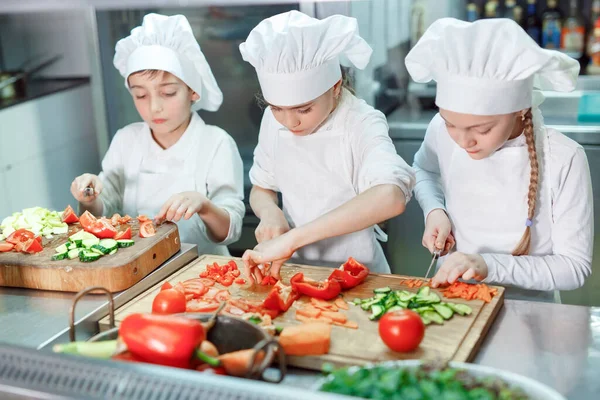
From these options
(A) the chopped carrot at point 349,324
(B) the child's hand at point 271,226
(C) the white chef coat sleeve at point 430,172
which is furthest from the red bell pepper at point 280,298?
(C) the white chef coat sleeve at point 430,172

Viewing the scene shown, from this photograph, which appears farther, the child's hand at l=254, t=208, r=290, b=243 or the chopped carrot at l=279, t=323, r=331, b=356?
the child's hand at l=254, t=208, r=290, b=243

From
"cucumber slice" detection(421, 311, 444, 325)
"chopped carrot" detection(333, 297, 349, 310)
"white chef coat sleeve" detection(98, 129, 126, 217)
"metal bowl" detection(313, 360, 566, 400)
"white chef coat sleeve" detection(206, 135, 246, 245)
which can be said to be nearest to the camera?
"metal bowl" detection(313, 360, 566, 400)

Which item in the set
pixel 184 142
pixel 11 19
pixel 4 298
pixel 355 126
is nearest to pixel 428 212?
pixel 355 126

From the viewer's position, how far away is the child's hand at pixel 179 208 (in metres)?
1.85

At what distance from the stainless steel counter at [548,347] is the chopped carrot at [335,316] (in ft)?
0.52

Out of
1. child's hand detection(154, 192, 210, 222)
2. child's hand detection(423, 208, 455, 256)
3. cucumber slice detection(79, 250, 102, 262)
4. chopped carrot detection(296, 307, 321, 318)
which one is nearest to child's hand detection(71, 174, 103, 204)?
child's hand detection(154, 192, 210, 222)

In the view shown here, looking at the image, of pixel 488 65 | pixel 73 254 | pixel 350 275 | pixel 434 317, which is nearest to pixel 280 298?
pixel 350 275

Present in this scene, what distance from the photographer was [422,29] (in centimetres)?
308

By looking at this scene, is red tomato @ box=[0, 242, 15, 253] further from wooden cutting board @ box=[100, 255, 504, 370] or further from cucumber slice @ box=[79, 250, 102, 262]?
wooden cutting board @ box=[100, 255, 504, 370]

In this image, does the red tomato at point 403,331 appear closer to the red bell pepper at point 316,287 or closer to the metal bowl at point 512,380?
the metal bowl at point 512,380

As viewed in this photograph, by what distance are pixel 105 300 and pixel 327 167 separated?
2.28 feet

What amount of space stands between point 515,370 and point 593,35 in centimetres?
227

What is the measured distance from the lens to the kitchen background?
2664mm

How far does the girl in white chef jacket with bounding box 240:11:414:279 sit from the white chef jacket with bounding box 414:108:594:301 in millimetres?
177
